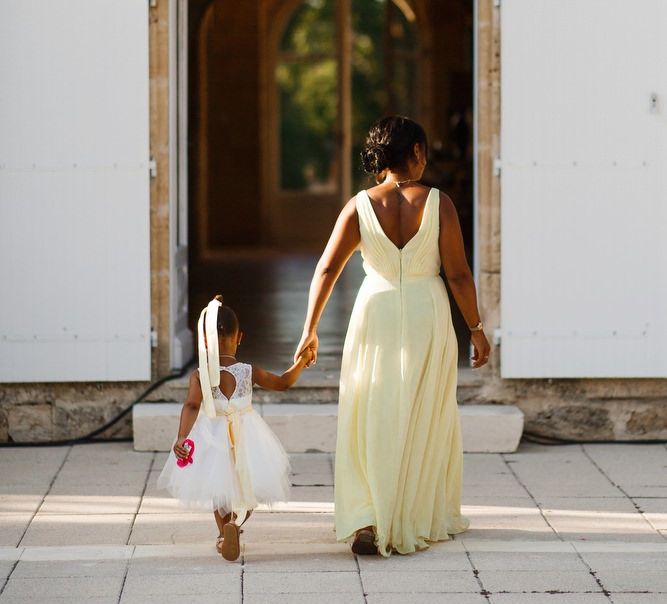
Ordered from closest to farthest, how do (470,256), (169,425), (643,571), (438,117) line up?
(643,571) → (169,425) → (470,256) → (438,117)

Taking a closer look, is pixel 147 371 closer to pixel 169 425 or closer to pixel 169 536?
pixel 169 425

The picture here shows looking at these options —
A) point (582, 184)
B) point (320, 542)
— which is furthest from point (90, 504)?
point (582, 184)

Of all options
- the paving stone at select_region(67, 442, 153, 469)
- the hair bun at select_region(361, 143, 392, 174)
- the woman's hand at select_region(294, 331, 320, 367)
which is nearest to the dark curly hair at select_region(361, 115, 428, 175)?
the hair bun at select_region(361, 143, 392, 174)

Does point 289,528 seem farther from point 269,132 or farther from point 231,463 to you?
point 269,132

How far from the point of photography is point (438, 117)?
17031 mm

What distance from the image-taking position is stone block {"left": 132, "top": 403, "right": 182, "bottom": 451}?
6633mm

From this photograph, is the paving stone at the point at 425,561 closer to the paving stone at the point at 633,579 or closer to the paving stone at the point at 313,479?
the paving stone at the point at 633,579

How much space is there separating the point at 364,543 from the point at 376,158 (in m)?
1.37

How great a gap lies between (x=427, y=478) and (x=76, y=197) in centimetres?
262

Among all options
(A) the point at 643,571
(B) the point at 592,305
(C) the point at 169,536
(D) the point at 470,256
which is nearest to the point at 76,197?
(C) the point at 169,536

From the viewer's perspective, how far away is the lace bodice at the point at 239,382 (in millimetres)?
4699

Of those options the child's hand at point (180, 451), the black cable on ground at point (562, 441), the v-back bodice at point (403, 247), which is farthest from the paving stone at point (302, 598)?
the black cable on ground at point (562, 441)

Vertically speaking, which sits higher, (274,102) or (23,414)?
(274,102)

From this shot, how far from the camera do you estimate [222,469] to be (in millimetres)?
4645
